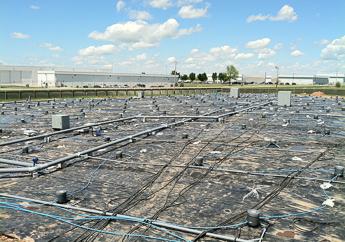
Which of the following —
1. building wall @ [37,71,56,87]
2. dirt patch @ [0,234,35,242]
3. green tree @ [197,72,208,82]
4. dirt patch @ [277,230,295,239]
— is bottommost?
dirt patch @ [0,234,35,242]

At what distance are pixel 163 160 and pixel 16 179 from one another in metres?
3.82

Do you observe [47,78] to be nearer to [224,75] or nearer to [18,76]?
[18,76]

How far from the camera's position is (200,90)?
176 ft

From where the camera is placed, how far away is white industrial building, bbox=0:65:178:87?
97.9m

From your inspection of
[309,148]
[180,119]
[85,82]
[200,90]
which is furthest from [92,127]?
[85,82]

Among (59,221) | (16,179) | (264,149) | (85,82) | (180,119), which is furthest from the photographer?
(85,82)

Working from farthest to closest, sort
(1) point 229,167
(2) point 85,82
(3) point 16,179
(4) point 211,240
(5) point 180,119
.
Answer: (2) point 85,82 < (5) point 180,119 < (1) point 229,167 < (3) point 16,179 < (4) point 211,240

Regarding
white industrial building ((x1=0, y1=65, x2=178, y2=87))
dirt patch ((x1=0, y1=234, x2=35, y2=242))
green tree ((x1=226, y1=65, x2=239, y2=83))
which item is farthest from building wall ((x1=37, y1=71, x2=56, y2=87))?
dirt patch ((x1=0, y1=234, x2=35, y2=242))

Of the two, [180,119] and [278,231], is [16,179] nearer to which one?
[278,231]

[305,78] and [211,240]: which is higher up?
[305,78]

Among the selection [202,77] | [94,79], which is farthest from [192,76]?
[94,79]

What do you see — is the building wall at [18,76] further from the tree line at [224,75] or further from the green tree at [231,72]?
the green tree at [231,72]

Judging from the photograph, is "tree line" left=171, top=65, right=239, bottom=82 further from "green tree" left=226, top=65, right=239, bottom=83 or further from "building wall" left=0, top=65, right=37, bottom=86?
"building wall" left=0, top=65, right=37, bottom=86

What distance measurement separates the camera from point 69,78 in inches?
3944
